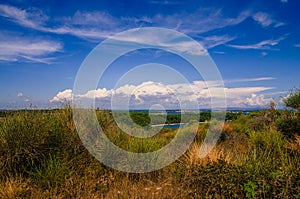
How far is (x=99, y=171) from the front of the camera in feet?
24.1

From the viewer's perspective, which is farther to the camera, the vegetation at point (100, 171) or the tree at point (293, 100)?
the tree at point (293, 100)

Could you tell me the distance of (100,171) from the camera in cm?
738

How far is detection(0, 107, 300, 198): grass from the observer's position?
5762mm

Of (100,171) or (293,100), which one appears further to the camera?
(293,100)

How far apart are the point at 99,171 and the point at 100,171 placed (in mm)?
41

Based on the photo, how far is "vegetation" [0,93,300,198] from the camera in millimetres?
5766

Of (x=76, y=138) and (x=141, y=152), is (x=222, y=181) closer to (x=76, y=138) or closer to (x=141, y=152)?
(x=141, y=152)

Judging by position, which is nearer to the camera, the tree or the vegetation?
the vegetation

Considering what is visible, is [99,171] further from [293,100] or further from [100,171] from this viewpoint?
[293,100]

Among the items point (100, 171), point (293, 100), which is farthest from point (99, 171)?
point (293, 100)

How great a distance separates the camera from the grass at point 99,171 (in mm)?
5762

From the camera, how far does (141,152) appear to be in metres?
8.19

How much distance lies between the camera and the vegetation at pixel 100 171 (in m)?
5.77

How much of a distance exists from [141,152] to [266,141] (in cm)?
406
